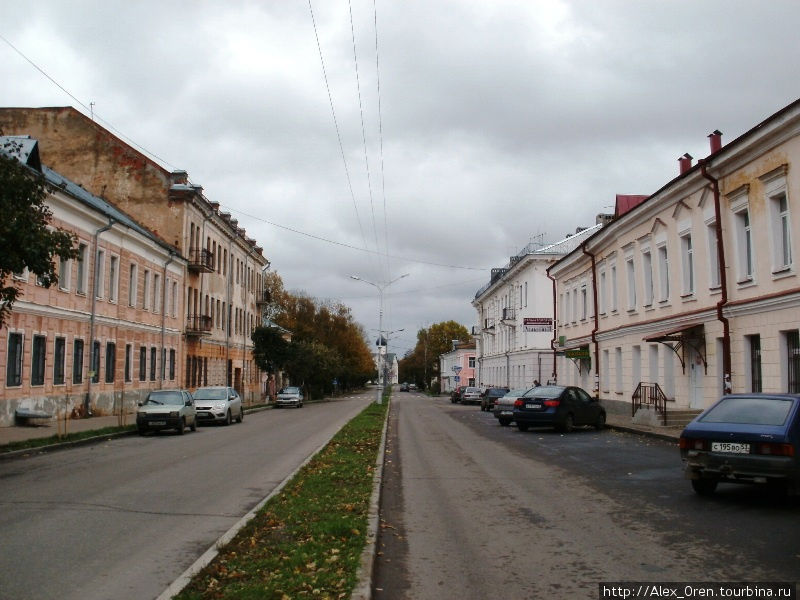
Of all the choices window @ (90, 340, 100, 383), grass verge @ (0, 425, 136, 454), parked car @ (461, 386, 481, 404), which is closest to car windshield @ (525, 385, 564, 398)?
grass verge @ (0, 425, 136, 454)

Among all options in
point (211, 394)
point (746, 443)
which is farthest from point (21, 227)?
point (211, 394)

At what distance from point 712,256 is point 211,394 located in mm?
20034

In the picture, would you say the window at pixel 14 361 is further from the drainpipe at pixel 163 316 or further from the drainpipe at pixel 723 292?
the drainpipe at pixel 723 292

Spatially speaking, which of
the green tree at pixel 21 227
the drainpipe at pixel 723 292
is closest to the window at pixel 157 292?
the green tree at pixel 21 227

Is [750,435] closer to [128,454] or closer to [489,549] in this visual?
[489,549]

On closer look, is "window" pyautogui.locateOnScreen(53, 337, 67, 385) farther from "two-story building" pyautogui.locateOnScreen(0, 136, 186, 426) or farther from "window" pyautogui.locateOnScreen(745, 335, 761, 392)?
"window" pyautogui.locateOnScreen(745, 335, 761, 392)

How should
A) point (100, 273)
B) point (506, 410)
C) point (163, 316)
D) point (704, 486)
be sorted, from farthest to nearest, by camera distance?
point (163, 316), point (100, 273), point (506, 410), point (704, 486)

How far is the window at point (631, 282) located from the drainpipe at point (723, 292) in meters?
9.13

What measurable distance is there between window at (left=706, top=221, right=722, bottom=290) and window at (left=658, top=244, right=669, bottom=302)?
445 centimetres

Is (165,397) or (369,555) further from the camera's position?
(165,397)

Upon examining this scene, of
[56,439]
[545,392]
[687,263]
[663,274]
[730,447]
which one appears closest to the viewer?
[730,447]

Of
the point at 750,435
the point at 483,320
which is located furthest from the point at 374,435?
the point at 483,320

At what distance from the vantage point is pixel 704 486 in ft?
35.3

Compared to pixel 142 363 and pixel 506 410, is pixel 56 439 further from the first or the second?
pixel 142 363
